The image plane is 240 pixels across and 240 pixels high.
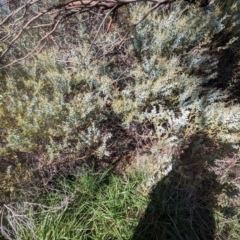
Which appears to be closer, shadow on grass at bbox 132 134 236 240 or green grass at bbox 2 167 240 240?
green grass at bbox 2 167 240 240

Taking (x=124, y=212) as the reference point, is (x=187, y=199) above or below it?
below

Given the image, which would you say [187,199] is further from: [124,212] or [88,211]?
[88,211]

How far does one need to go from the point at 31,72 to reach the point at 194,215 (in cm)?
211

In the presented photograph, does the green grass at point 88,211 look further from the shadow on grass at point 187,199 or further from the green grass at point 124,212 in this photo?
the shadow on grass at point 187,199

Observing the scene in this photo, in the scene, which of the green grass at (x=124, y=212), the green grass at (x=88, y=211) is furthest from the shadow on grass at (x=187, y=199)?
the green grass at (x=88, y=211)

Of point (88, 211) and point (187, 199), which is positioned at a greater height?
point (88, 211)

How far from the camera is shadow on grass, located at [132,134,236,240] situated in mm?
2055

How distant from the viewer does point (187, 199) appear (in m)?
2.18

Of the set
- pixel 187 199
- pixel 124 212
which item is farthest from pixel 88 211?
pixel 187 199

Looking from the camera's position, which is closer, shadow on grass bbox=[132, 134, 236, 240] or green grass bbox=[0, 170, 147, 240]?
green grass bbox=[0, 170, 147, 240]

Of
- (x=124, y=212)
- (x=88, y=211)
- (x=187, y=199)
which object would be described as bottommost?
(x=187, y=199)

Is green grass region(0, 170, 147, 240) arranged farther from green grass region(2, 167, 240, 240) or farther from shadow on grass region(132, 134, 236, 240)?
shadow on grass region(132, 134, 236, 240)

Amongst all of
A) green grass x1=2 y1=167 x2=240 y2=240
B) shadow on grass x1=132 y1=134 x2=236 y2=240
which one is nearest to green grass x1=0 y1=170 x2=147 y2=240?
green grass x1=2 y1=167 x2=240 y2=240

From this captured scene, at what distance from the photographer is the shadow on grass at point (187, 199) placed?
2055 millimetres
